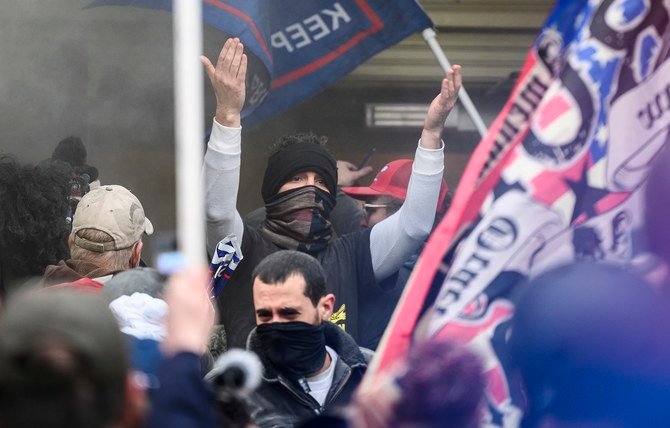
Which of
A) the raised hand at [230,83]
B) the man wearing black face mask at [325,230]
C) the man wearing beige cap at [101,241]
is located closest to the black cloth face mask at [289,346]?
the man wearing beige cap at [101,241]

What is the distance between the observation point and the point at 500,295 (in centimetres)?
295

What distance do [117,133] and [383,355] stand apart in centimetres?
436

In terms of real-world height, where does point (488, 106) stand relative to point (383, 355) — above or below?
below

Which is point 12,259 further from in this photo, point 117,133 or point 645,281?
point 645,281

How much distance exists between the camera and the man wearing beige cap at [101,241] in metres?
4.20

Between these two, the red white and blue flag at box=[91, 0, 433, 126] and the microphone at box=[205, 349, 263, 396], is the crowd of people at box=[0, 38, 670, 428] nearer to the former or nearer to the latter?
the microphone at box=[205, 349, 263, 396]

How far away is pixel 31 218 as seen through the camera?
5.23m

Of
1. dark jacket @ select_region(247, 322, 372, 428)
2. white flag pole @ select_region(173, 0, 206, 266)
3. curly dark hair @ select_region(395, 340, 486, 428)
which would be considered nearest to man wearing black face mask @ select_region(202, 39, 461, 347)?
dark jacket @ select_region(247, 322, 372, 428)

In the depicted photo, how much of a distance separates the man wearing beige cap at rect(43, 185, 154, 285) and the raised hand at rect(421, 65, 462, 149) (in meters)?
1.04

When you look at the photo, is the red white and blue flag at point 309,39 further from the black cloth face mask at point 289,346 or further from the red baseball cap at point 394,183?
the black cloth face mask at point 289,346

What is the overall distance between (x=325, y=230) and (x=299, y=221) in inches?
3.9

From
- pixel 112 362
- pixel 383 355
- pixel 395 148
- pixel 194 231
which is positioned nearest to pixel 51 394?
pixel 112 362

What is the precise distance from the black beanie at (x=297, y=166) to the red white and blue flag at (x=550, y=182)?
1730 millimetres

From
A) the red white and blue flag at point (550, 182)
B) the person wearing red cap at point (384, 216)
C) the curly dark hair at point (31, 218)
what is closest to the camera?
the red white and blue flag at point (550, 182)
